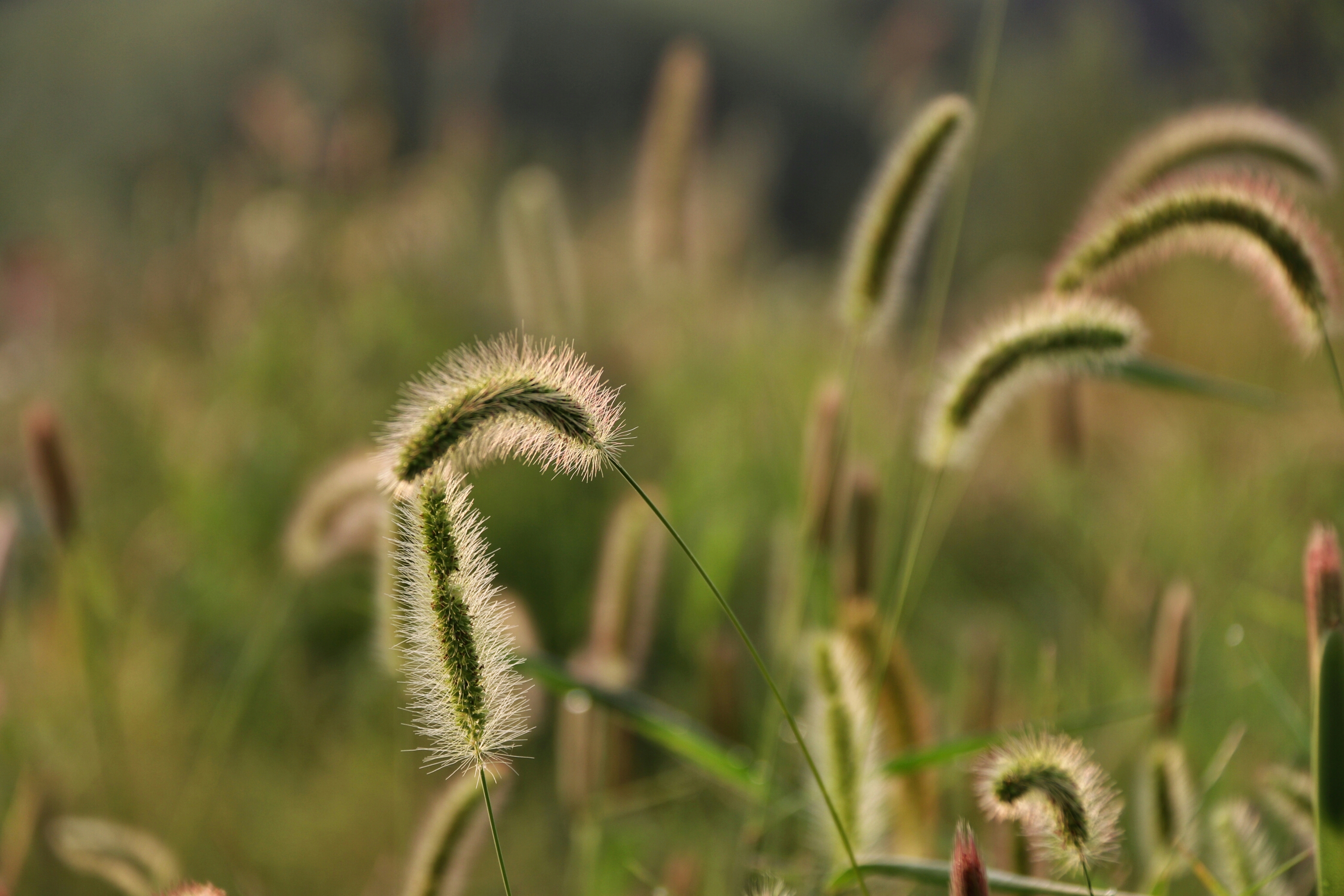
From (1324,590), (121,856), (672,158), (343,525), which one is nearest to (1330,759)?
(1324,590)

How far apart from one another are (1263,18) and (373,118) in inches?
357

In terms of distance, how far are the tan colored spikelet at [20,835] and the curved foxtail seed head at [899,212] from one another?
128 cm

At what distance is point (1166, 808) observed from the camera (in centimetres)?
117

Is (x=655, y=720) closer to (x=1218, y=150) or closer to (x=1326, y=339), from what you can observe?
(x=1326, y=339)

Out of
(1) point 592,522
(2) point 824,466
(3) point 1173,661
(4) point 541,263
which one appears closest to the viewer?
(3) point 1173,661

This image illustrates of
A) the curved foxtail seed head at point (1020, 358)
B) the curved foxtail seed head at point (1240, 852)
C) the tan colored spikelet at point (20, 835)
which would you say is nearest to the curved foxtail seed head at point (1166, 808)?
the curved foxtail seed head at point (1240, 852)

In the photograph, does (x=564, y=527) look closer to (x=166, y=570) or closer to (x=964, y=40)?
(x=166, y=570)

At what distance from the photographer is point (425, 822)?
112 cm

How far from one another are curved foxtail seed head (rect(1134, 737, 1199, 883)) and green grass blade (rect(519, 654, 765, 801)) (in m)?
0.42

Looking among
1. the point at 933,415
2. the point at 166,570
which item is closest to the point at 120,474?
the point at 166,570

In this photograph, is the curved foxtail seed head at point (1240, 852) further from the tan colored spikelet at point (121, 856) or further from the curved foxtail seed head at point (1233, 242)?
the tan colored spikelet at point (121, 856)

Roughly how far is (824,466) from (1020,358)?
33 centimetres

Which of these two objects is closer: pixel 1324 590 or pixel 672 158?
pixel 1324 590

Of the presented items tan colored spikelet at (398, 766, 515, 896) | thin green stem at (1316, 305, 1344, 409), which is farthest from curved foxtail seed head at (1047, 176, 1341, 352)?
tan colored spikelet at (398, 766, 515, 896)
